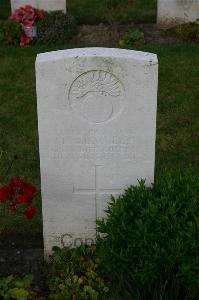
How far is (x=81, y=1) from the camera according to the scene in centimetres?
1177

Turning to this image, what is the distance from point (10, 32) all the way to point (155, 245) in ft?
19.9

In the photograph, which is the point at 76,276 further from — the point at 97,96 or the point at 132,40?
the point at 132,40

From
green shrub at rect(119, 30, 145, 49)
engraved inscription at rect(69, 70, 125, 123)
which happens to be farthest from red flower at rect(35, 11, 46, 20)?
engraved inscription at rect(69, 70, 125, 123)

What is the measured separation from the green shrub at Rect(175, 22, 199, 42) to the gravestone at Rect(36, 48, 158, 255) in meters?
5.19

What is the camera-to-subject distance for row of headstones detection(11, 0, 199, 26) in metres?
9.66

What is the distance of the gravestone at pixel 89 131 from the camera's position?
402 cm

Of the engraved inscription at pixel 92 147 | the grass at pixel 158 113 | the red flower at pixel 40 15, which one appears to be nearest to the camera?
the engraved inscription at pixel 92 147

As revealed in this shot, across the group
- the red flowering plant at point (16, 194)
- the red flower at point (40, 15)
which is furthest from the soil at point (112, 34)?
the red flowering plant at point (16, 194)

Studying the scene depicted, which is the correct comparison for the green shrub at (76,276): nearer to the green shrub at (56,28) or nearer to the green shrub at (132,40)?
the green shrub at (132,40)

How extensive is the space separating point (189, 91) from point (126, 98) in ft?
11.4

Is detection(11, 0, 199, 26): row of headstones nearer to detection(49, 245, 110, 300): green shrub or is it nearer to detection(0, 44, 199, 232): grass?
detection(0, 44, 199, 232): grass

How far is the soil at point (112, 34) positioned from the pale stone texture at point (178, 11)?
0.75ft

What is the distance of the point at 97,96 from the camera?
13.5 ft

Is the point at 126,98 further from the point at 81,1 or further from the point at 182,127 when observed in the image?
the point at 81,1
